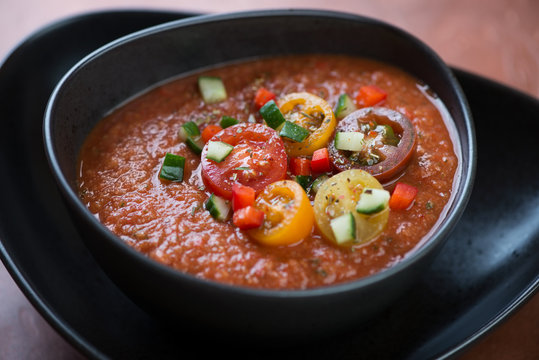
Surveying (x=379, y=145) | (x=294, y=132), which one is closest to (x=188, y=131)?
(x=294, y=132)

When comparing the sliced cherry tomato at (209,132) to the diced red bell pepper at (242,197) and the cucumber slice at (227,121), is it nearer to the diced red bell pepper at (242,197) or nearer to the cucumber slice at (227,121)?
the cucumber slice at (227,121)

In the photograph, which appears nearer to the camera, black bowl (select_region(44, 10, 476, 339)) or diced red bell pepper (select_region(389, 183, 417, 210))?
black bowl (select_region(44, 10, 476, 339))

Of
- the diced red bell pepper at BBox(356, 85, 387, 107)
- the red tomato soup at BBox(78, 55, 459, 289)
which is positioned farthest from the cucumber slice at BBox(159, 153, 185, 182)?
the diced red bell pepper at BBox(356, 85, 387, 107)

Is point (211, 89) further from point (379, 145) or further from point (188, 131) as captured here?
point (379, 145)

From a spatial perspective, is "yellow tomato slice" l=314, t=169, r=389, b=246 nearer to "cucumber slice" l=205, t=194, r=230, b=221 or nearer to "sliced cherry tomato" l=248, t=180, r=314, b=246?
"sliced cherry tomato" l=248, t=180, r=314, b=246

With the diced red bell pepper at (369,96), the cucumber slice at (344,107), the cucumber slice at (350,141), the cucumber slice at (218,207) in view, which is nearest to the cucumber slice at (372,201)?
the cucumber slice at (350,141)

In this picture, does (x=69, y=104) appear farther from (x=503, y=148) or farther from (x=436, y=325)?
(x=503, y=148)
